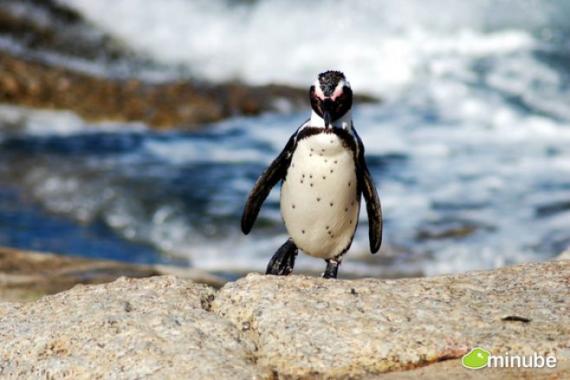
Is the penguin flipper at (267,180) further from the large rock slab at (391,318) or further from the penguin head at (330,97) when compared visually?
the large rock slab at (391,318)

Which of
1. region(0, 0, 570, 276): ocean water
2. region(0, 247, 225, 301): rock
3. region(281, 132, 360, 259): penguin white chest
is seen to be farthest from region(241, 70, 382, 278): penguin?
region(0, 0, 570, 276): ocean water

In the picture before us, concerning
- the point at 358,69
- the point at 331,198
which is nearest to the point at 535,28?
the point at 358,69

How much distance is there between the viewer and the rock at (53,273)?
646 cm

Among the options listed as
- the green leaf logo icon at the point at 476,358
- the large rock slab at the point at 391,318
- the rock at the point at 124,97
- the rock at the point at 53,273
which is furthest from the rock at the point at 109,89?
the green leaf logo icon at the point at 476,358

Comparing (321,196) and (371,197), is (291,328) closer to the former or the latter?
(321,196)

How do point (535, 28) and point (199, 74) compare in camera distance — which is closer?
point (199, 74)

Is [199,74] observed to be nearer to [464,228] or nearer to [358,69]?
[358,69]

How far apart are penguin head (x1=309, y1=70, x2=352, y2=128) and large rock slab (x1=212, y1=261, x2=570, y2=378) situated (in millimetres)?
966

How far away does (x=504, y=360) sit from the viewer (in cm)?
367

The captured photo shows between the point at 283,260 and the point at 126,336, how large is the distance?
1763mm

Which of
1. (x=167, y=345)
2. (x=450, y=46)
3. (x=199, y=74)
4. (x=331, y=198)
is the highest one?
(x=450, y=46)

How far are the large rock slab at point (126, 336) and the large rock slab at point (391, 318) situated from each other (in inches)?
4.7

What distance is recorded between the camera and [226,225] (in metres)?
11.0

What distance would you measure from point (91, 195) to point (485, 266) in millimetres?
4370
